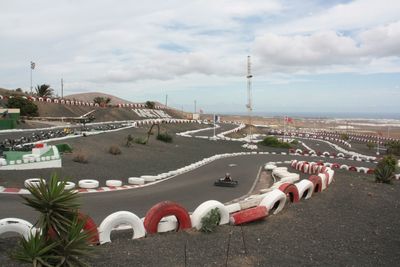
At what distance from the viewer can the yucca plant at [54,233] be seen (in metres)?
6.78

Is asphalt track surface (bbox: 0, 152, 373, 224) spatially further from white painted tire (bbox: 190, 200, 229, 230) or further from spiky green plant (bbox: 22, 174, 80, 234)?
spiky green plant (bbox: 22, 174, 80, 234)

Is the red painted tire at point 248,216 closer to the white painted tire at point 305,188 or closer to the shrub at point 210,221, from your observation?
the shrub at point 210,221

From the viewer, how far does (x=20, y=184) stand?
17.2m

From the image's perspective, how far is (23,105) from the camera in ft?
183

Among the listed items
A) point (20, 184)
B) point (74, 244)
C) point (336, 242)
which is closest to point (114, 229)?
point (74, 244)

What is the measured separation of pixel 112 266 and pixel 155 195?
9542 mm

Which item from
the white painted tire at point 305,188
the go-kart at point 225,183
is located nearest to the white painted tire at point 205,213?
the white painted tire at point 305,188

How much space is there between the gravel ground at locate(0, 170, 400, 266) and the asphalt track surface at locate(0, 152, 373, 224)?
12.1 feet

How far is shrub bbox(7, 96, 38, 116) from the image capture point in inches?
2143

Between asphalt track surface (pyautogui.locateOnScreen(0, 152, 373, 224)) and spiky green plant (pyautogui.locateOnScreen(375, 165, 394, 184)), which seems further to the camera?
spiky green plant (pyautogui.locateOnScreen(375, 165, 394, 184))

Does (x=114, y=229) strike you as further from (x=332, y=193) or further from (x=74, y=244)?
(x=332, y=193)

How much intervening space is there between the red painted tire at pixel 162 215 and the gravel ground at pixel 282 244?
30 cm

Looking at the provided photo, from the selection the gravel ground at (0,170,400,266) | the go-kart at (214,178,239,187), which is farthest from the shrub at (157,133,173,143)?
the gravel ground at (0,170,400,266)

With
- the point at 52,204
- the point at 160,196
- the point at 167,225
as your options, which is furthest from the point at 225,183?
the point at 52,204
